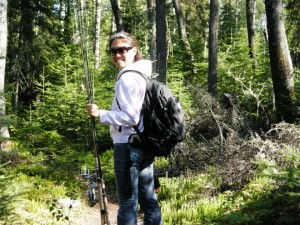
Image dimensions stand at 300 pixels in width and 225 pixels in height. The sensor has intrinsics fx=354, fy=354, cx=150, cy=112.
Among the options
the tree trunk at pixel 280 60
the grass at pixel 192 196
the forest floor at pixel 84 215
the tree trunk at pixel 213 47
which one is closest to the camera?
the grass at pixel 192 196

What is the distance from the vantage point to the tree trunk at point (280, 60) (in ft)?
23.5

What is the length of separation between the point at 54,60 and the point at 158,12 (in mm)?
4120

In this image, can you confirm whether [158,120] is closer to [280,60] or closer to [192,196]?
[192,196]

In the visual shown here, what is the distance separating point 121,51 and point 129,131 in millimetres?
725

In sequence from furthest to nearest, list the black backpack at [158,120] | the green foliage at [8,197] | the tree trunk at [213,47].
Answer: the tree trunk at [213,47], the green foliage at [8,197], the black backpack at [158,120]

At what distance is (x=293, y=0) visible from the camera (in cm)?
1119

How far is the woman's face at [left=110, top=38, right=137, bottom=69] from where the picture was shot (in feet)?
10.3

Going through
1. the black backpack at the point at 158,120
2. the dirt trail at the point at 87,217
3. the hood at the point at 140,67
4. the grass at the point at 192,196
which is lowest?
→ the dirt trail at the point at 87,217

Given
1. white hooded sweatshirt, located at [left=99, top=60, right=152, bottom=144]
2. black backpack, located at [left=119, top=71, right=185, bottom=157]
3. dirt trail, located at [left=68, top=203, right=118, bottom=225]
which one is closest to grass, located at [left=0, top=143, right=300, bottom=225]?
dirt trail, located at [left=68, top=203, right=118, bottom=225]

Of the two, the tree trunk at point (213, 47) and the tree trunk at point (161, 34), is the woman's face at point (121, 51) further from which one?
the tree trunk at point (213, 47)

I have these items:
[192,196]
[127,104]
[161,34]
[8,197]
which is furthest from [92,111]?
[161,34]

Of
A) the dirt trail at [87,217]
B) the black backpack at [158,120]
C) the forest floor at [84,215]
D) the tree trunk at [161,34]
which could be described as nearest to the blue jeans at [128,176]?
the black backpack at [158,120]

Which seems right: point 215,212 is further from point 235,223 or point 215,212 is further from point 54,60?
point 54,60

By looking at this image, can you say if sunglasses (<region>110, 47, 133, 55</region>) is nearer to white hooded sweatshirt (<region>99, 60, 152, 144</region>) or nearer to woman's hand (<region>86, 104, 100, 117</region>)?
white hooded sweatshirt (<region>99, 60, 152, 144</region>)
